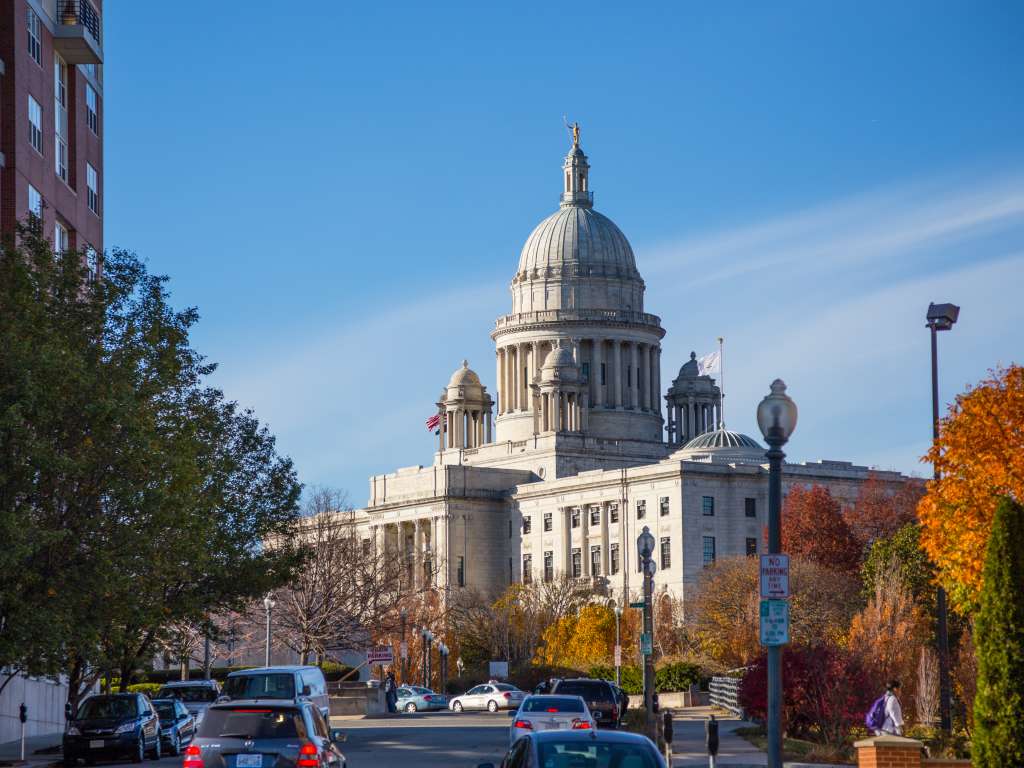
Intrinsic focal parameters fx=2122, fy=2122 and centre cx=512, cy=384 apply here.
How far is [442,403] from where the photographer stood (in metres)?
184

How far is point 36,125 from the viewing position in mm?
68062

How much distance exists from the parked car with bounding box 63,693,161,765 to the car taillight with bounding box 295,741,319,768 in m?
18.1

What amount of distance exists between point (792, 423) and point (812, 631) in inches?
2890

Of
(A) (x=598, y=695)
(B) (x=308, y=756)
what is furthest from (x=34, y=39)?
(B) (x=308, y=756)

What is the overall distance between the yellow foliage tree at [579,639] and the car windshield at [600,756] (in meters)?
100

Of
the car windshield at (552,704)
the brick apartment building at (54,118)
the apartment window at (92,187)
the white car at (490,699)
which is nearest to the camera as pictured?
the car windshield at (552,704)

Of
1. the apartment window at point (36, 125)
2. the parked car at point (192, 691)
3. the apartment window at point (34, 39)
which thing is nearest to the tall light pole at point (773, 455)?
the parked car at point (192, 691)

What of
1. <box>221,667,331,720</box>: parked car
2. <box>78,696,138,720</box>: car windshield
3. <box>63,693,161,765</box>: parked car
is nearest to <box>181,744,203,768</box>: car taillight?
<box>221,667,331,720</box>: parked car

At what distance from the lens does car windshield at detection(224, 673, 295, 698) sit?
1724 inches

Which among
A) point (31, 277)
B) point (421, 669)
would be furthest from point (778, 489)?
point (421, 669)

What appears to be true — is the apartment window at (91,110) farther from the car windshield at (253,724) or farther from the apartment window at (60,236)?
the car windshield at (253,724)

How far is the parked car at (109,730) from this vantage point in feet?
157

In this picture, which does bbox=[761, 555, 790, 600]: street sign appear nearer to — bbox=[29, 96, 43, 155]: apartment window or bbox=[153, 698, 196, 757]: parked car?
bbox=[153, 698, 196, 757]: parked car

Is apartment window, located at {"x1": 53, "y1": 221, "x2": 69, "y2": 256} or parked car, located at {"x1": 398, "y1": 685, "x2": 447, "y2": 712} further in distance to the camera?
parked car, located at {"x1": 398, "y1": 685, "x2": 447, "y2": 712}
